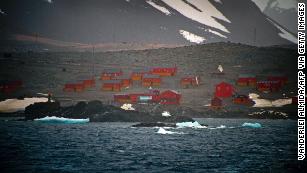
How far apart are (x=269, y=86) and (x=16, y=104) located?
232ft

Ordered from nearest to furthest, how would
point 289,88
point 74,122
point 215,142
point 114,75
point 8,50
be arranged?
1. point 215,142
2. point 74,122
3. point 289,88
4. point 114,75
5. point 8,50

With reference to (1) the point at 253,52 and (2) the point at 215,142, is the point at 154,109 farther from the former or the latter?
(1) the point at 253,52

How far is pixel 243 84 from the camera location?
146500mm

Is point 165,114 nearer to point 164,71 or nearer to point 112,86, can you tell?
point 112,86

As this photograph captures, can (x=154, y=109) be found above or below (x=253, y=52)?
below

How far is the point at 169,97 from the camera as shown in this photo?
131875 millimetres

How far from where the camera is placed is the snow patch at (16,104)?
127m

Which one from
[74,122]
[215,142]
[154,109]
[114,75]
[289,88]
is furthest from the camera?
[114,75]

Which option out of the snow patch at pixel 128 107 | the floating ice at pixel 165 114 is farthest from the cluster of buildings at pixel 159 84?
the floating ice at pixel 165 114

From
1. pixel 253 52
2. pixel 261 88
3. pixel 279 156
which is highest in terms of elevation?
pixel 253 52

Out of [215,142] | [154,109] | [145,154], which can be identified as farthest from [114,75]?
[145,154]

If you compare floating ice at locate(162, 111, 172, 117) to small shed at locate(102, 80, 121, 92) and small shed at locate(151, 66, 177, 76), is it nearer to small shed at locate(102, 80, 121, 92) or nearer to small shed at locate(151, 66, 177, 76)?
small shed at locate(102, 80, 121, 92)

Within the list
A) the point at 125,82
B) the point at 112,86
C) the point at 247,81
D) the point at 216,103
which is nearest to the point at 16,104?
the point at 112,86

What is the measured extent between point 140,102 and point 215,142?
6302cm
